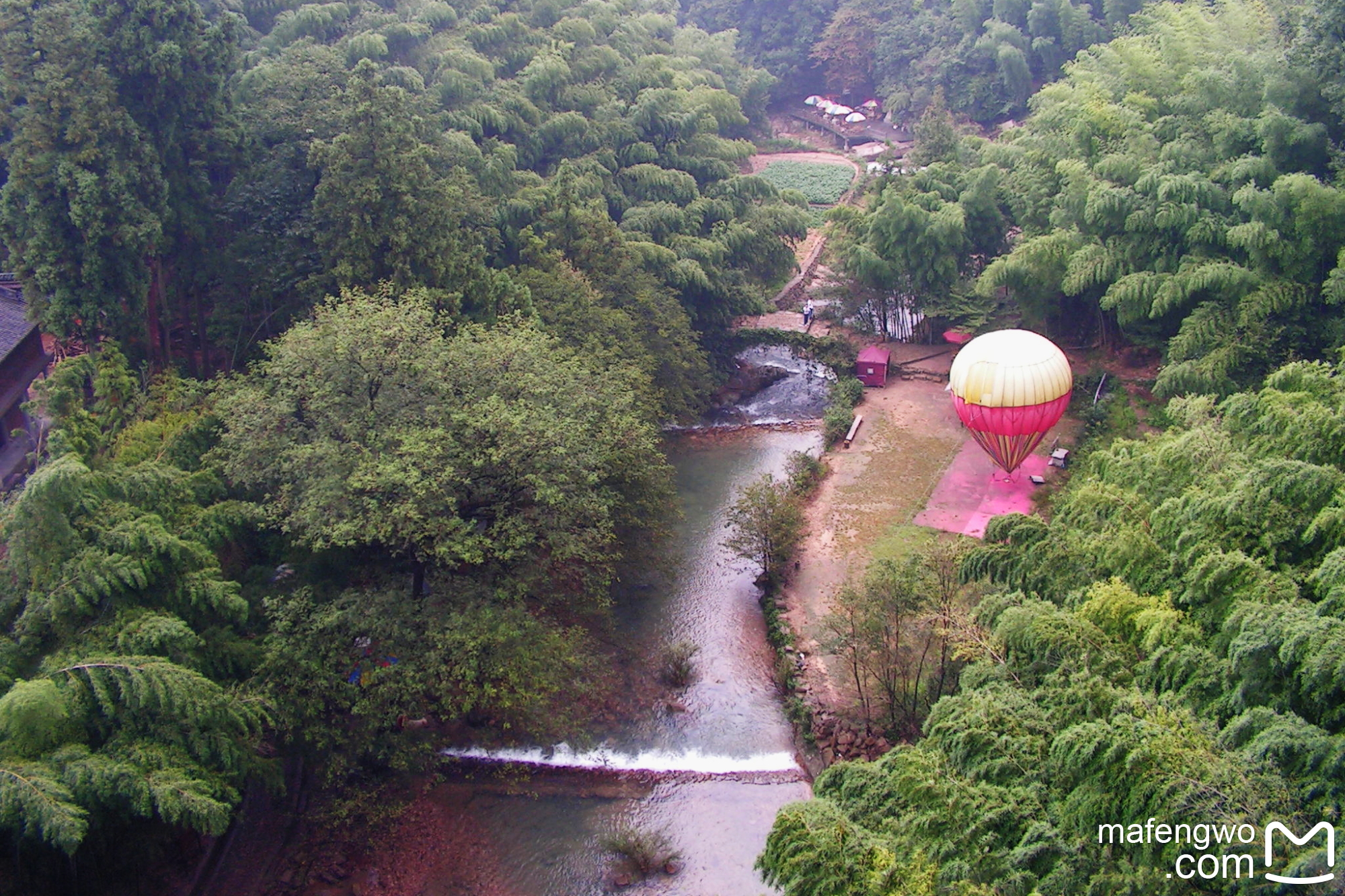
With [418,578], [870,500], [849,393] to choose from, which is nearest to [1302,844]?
[418,578]

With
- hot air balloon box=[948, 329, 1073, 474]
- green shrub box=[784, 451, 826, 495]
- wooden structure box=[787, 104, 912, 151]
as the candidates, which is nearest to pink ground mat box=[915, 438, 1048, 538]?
hot air balloon box=[948, 329, 1073, 474]

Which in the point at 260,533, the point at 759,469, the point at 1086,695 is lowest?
the point at 759,469

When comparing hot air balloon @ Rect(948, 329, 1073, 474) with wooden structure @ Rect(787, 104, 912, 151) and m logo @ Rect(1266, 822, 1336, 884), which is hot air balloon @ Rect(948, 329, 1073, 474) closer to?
m logo @ Rect(1266, 822, 1336, 884)

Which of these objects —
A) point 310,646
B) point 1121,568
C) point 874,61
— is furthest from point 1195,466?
point 874,61

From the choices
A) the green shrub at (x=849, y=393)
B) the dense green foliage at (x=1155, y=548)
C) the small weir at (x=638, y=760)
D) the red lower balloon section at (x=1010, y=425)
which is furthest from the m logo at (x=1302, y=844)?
the green shrub at (x=849, y=393)

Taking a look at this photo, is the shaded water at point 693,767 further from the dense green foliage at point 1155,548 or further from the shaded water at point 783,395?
the shaded water at point 783,395

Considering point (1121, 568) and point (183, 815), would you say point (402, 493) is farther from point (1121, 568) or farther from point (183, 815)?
point (1121, 568)

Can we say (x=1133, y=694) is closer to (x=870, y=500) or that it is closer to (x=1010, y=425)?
(x=1010, y=425)
